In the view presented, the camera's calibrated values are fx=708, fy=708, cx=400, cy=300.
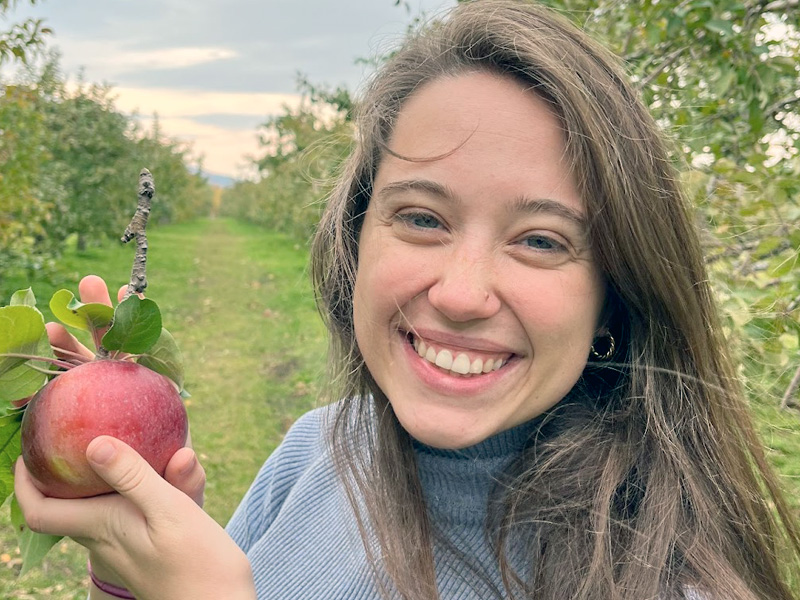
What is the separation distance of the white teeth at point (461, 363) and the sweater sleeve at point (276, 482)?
22.1 inches

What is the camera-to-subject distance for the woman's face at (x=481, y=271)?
1072mm

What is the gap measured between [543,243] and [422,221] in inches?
7.7

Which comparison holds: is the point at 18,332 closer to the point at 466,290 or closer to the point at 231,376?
the point at 466,290

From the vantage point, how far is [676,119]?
196 centimetres

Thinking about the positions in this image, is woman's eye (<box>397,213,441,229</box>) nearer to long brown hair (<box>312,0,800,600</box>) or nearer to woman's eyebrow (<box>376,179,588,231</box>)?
woman's eyebrow (<box>376,179,588,231</box>)

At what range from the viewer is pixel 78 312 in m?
1.05

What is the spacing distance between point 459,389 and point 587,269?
11.2 inches

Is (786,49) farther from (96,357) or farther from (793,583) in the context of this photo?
(96,357)

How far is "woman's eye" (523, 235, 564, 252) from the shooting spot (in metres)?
1.11

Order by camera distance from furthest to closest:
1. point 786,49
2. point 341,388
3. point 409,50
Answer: point 786,49 → point 341,388 → point 409,50

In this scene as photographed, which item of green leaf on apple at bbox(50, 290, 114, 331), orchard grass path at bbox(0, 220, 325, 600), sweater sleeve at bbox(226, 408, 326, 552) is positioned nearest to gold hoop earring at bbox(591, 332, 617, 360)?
sweater sleeve at bbox(226, 408, 326, 552)

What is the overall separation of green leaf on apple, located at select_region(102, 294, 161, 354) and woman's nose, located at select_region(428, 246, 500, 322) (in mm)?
407

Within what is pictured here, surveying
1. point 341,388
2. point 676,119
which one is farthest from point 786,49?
point 341,388

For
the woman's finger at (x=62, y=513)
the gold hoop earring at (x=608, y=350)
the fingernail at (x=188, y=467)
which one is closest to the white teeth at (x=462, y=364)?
the gold hoop earring at (x=608, y=350)
